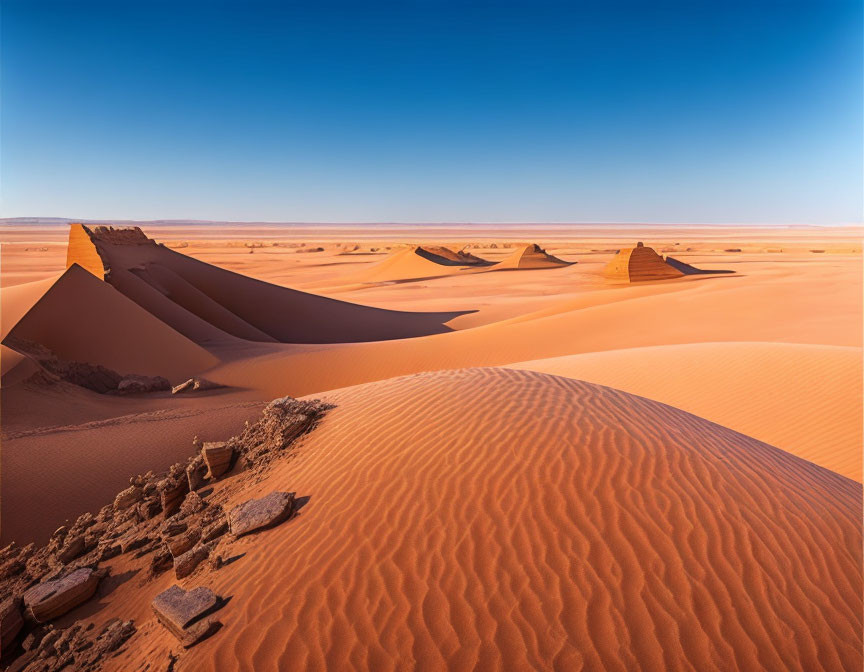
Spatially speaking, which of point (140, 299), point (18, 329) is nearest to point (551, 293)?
point (140, 299)

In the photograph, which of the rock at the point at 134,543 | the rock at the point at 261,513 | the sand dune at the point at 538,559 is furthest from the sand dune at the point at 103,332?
the rock at the point at 261,513

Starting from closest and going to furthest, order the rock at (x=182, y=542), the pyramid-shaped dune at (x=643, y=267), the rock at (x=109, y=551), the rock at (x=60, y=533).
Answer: the rock at (x=182, y=542)
the rock at (x=109, y=551)
the rock at (x=60, y=533)
the pyramid-shaped dune at (x=643, y=267)

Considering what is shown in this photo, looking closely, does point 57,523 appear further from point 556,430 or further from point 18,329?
point 18,329

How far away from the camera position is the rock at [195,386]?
36.1ft

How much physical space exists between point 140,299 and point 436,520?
1671 centimetres

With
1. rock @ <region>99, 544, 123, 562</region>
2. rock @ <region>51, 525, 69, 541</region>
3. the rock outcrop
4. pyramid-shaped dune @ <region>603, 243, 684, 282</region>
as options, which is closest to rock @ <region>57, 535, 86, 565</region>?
rock @ <region>99, 544, 123, 562</region>

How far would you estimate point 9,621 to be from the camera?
12.9ft

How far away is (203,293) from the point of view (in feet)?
70.0

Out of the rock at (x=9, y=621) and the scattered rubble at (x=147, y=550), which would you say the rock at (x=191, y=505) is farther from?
the rock at (x=9, y=621)

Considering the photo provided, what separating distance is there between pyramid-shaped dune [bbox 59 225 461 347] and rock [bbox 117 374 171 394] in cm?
554

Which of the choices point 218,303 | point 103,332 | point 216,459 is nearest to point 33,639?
point 216,459

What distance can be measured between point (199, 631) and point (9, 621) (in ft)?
6.58

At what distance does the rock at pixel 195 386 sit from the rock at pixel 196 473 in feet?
19.2

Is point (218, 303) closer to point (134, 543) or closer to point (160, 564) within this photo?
point (134, 543)
